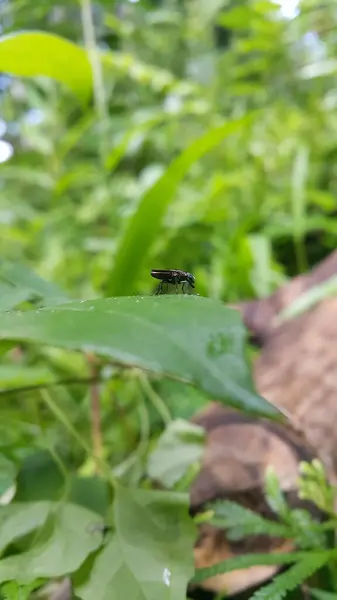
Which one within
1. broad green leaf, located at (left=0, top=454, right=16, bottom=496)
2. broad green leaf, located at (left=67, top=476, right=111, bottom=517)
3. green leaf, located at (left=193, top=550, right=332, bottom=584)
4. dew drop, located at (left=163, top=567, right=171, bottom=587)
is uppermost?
broad green leaf, located at (left=0, top=454, right=16, bottom=496)

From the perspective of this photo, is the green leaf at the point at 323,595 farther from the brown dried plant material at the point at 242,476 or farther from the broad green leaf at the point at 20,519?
the broad green leaf at the point at 20,519

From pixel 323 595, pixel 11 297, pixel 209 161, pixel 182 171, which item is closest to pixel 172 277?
pixel 11 297

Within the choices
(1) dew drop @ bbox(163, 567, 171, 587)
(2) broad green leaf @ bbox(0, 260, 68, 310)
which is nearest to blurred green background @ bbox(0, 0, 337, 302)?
(2) broad green leaf @ bbox(0, 260, 68, 310)

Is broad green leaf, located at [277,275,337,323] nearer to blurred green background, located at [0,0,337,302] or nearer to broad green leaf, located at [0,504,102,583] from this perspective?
blurred green background, located at [0,0,337,302]

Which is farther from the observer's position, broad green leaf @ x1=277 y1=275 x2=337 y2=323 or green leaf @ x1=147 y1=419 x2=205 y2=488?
broad green leaf @ x1=277 y1=275 x2=337 y2=323

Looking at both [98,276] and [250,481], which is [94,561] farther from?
[98,276]

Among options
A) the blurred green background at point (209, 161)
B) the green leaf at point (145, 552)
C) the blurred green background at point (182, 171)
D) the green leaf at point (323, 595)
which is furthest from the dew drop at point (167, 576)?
the blurred green background at point (209, 161)

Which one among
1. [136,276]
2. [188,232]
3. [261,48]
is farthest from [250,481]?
[261,48]
